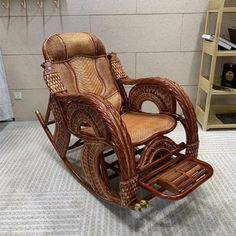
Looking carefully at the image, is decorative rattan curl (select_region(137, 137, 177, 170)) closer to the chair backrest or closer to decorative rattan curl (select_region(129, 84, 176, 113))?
decorative rattan curl (select_region(129, 84, 176, 113))

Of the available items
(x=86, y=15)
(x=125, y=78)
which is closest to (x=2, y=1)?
(x=86, y=15)

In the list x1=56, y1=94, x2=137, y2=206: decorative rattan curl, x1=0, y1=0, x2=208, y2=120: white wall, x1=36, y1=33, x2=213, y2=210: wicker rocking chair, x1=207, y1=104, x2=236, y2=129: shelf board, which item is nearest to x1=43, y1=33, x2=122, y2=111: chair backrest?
x1=36, y1=33, x2=213, y2=210: wicker rocking chair

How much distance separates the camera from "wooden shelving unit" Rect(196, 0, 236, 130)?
205cm

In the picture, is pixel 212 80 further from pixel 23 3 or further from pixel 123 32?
pixel 23 3

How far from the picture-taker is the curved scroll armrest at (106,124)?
117 cm

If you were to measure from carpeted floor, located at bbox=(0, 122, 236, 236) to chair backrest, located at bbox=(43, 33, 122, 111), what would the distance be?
2.12 feet

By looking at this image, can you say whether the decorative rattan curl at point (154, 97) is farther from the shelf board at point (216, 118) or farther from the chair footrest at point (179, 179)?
the shelf board at point (216, 118)

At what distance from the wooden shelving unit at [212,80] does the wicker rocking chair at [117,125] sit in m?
0.84

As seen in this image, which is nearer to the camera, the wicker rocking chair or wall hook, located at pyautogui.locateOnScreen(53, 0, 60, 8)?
the wicker rocking chair

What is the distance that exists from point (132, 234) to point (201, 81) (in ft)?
5.66

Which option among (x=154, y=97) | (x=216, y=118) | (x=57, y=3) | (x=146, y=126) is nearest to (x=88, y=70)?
(x=154, y=97)

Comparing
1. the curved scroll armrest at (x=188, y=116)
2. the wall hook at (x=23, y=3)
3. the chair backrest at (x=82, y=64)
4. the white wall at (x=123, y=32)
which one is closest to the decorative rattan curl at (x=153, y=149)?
the curved scroll armrest at (x=188, y=116)

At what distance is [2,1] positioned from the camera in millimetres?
2270

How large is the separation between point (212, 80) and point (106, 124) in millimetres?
1417
